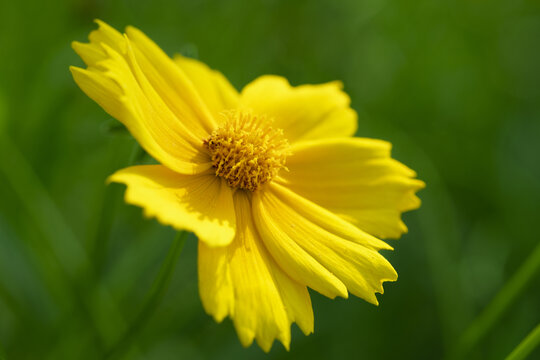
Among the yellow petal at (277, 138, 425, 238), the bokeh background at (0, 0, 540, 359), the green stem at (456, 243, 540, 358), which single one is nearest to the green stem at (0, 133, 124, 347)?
the bokeh background at (0, 0, 540, 359)

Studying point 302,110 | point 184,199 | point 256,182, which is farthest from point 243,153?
point 302,110

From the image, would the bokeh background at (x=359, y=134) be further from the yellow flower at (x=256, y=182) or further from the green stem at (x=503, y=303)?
the yellow flower at (x=256, y=182)

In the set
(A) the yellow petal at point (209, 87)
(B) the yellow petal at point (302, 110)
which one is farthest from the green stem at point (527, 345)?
(A) the yellow petal at point (209, 87)

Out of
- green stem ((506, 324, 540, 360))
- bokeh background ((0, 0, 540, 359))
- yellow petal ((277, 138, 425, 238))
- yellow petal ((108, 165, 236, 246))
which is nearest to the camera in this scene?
yellow petal ((108, 165, 236, 246))

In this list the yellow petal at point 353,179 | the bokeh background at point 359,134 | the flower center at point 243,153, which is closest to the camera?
the flower center at point 243,153

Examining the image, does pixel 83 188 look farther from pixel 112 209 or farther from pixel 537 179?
pixel 537 179

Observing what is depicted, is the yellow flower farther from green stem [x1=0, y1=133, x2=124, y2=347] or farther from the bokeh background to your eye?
green stem [x1=0, y1=133, x2=124, y2=347]
